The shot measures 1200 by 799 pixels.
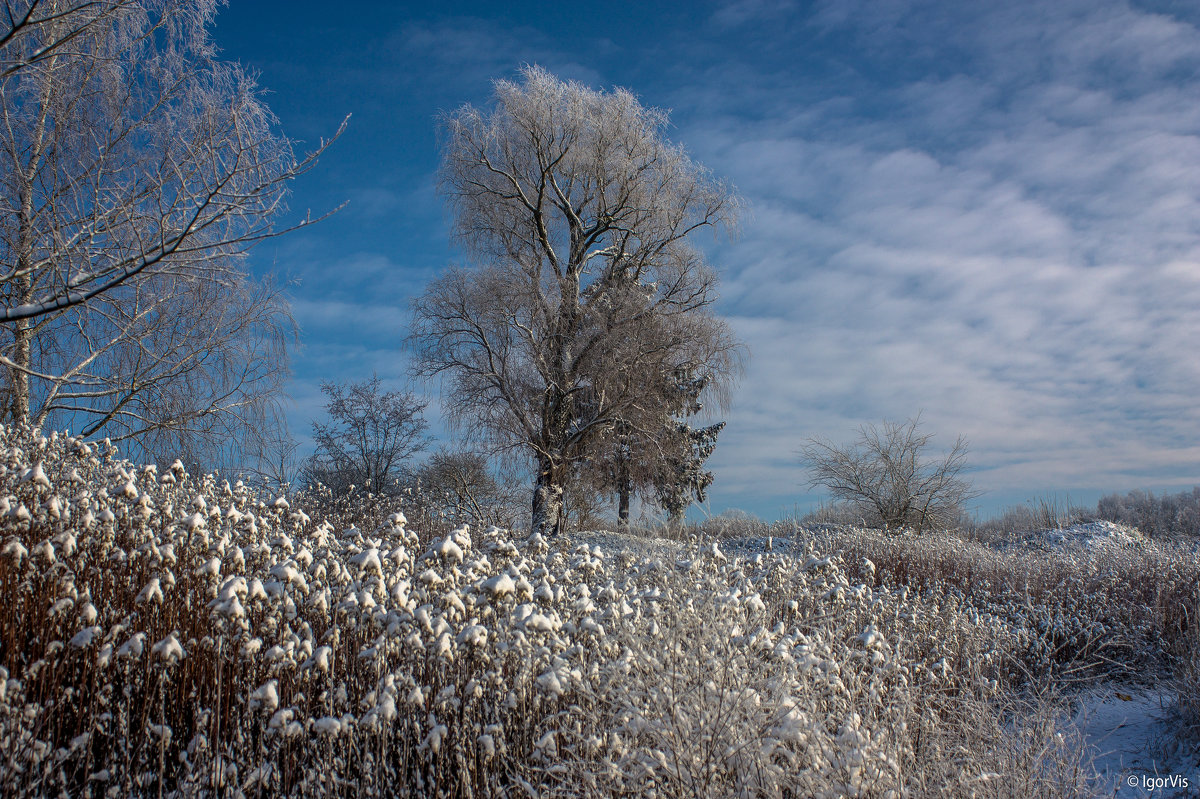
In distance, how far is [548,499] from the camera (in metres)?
15.5

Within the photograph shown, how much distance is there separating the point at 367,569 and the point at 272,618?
0.50 metres

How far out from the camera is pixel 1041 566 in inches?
412

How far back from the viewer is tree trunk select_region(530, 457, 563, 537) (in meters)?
15.4

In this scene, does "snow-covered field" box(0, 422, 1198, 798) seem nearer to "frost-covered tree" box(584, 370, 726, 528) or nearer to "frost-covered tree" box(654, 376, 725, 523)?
"frost-covered tree" box(584, 370, 726, 528)

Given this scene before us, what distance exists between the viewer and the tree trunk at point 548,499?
15359 millimetres

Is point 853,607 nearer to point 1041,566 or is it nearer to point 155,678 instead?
point 155,678

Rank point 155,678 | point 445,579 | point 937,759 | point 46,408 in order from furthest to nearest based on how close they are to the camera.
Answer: point 46,408 < point 445,579 < point 155,678 < point 937,759

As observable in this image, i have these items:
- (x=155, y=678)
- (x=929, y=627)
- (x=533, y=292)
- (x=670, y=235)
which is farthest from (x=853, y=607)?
(x=670, y=235)

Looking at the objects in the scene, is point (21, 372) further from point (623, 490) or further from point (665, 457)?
point (623, 490)

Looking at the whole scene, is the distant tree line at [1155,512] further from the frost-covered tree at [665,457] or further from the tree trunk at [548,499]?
the tree trunk at [548,499]

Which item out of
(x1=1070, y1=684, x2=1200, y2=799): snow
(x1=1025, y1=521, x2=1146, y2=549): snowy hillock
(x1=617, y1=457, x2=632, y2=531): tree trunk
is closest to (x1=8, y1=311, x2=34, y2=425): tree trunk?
(x1=1070, y1=684, x2=1200, y2=799): snow

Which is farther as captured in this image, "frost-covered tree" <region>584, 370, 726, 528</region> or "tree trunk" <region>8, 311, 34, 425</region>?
"frost-covered tree" <region>584, 370, 726, 528</region>

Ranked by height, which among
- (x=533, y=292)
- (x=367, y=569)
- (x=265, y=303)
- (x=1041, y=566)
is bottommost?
(x=1041, y=566)

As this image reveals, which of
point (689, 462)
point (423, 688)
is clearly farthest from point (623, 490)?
point (423, 688)
